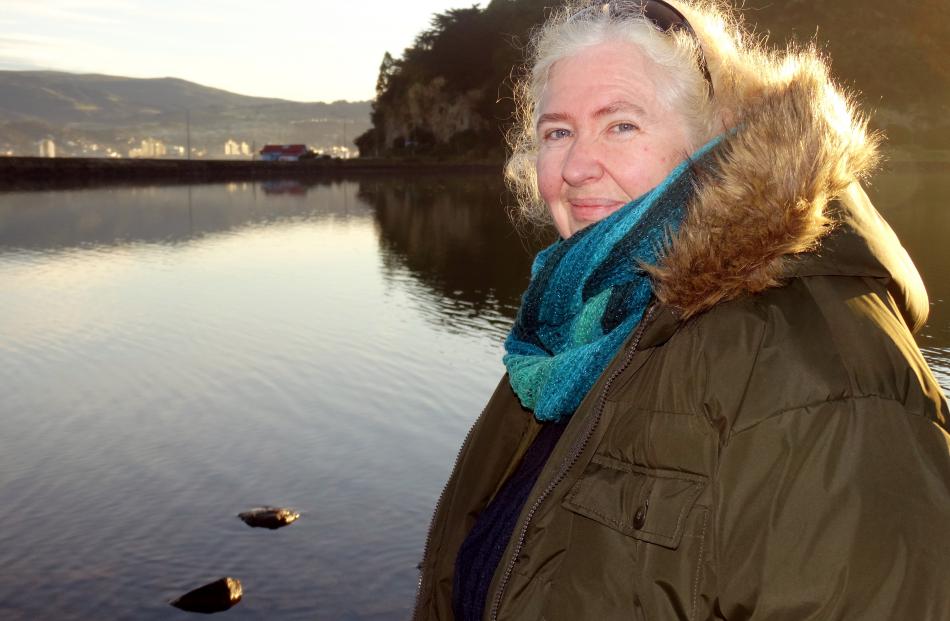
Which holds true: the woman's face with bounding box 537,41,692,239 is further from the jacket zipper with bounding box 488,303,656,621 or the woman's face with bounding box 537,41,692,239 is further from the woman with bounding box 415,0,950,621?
the jacket zipper with bounding box 488,303,656,621

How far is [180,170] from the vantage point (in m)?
64.4

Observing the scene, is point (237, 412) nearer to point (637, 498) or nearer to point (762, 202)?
point (637, 498)

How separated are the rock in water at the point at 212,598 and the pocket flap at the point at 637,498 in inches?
184

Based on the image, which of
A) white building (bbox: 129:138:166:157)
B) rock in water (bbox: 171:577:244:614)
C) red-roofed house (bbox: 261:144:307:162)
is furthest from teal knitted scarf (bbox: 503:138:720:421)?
white building (bbox: 129:138:166:157)

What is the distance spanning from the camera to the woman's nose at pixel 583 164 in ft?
6.09

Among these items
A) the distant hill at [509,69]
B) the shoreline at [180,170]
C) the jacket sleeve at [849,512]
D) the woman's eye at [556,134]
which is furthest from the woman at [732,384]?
the distant hill at [509,69]

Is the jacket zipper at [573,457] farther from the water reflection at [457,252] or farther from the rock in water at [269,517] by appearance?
the water reflection at [457,252]

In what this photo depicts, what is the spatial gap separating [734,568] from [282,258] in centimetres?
2302

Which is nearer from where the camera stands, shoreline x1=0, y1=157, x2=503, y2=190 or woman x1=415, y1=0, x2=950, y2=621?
woman x1=415, y1=0, x2=950, y2=621

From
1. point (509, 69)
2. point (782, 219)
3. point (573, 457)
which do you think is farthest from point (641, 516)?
point (509, 69)

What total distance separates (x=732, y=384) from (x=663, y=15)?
0.81 meters

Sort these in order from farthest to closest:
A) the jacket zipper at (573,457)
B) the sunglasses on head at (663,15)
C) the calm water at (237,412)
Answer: the calm water at (237,412), the sunglasses on head at (663,15), the jacket zipper at (573,457)

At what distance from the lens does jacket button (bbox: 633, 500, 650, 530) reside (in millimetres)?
1360

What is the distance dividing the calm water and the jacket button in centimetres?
451
